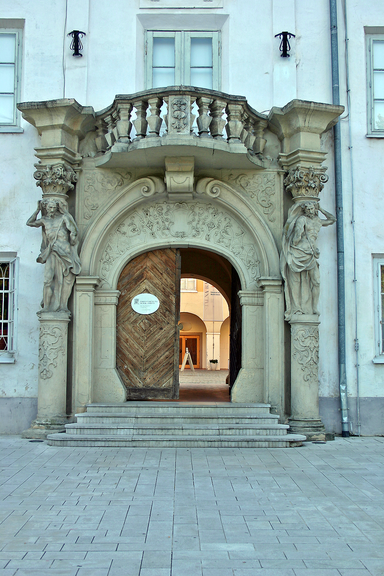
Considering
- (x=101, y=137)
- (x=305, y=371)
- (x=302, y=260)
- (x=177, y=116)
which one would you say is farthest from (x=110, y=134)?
(x=305, y=371)

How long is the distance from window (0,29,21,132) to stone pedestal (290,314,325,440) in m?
5.71

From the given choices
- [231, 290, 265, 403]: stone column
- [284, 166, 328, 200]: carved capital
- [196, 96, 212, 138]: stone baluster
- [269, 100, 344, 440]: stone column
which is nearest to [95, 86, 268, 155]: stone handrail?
[196, 96, 212, 138]: stone baluster

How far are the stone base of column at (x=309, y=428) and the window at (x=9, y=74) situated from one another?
6.55 metres

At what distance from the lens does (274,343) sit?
944cm

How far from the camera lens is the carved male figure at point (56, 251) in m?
9.14

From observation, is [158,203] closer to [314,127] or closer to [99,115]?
[99,115]

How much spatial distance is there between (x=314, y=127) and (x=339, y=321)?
3.00 m

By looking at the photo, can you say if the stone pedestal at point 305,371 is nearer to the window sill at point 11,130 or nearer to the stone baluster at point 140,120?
the stone baluster at point 140,120

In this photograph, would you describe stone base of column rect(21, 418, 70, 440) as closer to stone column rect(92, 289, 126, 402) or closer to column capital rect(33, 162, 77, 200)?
stone column rect(92, 289, 126, 402)

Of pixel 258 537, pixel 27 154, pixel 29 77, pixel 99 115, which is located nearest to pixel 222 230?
pixel 99 115

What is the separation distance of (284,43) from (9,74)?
458cm

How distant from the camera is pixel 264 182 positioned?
384 inches

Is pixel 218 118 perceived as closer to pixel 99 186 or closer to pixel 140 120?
pixel 140 120

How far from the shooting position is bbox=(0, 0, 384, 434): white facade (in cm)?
966
